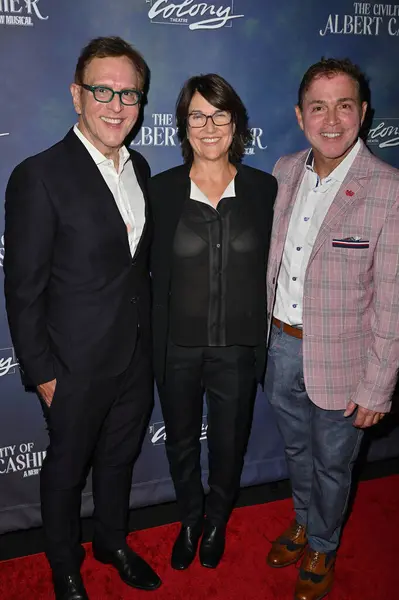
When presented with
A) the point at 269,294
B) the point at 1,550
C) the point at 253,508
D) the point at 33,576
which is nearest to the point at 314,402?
the point at 269,294

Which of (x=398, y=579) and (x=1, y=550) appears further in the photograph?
(x=1, y=550)

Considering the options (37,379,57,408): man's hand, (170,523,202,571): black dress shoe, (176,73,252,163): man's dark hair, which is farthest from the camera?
(170,523,202,571): black dress shoe

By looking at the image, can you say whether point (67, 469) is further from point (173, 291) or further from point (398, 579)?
point (398, 579)

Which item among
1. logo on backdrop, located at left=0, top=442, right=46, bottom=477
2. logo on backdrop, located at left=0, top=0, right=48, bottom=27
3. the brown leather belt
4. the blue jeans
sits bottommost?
logo on backdrop, located at left=0, top=442, right=46, bottom=477

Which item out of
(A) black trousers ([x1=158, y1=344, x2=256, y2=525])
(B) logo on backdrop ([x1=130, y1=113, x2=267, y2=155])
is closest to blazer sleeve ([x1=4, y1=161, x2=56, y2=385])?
(A) black trousers ([x1=158, y1=344, x2=256, y2=525])

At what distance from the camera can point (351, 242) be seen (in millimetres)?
2146

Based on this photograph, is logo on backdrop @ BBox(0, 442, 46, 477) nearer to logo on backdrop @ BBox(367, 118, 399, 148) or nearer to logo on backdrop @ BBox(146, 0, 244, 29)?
logo on backdrop @ BBox(146, 0, 244, 29)

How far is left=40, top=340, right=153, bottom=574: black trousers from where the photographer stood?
2266 mm

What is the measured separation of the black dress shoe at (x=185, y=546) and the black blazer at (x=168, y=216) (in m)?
0.80

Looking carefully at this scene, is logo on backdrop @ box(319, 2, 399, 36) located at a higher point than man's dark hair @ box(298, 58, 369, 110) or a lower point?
higher

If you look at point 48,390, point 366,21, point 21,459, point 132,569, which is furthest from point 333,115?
point 21,459

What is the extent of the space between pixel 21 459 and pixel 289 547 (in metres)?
1.42

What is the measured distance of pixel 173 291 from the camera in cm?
242

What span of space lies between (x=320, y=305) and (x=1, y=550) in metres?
2.01
